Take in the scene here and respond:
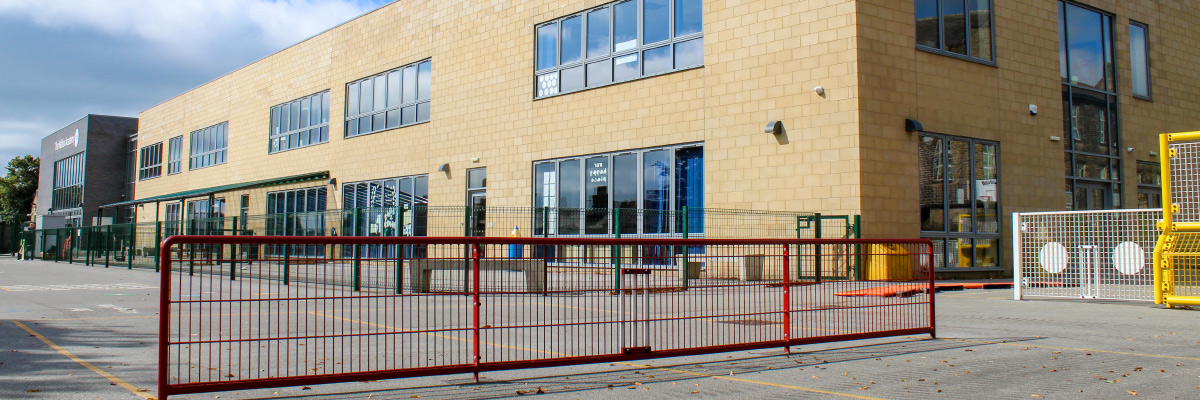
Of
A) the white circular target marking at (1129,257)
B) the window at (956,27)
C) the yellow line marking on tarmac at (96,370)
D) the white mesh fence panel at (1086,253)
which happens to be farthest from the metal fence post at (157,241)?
the white circular target marking at (1129,257)

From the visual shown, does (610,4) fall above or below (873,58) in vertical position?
above

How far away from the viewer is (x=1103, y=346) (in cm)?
818

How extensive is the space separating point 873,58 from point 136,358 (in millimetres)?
14103

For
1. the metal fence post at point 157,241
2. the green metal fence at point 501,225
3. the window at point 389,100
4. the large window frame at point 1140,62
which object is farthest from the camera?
the window at point 389,100

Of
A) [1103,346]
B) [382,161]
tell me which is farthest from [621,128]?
[1103,346]

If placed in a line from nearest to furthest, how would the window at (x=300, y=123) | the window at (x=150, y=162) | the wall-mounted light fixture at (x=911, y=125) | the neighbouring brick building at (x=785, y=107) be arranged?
the neighbouring brick building at (x=785, y=107)
the wall-mounted light fixture at (x=911, y=125)
the window at (x=300, y=123)
the window at (x=150, y=162)

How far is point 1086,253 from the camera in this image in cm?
1268

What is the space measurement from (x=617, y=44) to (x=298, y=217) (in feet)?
27.9

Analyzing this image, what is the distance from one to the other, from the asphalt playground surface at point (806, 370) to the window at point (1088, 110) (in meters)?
12.4

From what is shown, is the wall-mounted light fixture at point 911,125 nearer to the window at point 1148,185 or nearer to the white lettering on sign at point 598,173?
the white lettering on sign at point 598,173

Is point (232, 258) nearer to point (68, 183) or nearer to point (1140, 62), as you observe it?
point (1140, 62)

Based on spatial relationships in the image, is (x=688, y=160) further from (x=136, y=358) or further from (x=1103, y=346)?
(x=136, y=358)

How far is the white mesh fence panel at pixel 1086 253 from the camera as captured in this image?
40.1 ft

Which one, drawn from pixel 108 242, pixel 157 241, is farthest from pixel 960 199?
pixel 108 242
